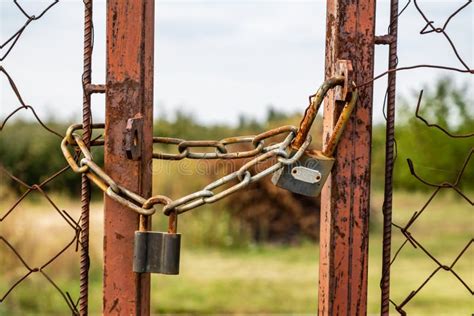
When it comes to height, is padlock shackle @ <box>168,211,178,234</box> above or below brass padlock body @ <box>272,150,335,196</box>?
below

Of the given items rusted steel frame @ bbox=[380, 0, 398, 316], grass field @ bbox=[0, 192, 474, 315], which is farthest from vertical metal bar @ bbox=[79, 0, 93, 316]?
grass field @ bbox=[0, 192, 474, 315]

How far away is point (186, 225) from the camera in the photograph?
5859 mm

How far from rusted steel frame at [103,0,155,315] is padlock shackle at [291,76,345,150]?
0.56 ft

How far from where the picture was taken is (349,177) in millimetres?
806

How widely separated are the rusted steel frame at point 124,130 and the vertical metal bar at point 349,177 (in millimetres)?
212

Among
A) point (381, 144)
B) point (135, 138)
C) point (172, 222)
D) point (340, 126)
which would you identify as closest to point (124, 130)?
point (135, 138)

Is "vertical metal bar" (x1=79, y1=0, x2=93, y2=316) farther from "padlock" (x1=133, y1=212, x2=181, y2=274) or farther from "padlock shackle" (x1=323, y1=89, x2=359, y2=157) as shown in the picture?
"padlock shackle" (x1=323, y1=89, x2=359, y2=157)

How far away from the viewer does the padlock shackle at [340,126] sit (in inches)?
30.9

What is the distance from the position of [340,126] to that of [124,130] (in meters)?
0.25

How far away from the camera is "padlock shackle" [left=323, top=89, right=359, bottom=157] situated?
0.78m

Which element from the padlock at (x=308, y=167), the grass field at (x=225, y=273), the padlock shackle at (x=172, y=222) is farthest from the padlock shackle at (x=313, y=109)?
the grass field at (x=225, y=273)

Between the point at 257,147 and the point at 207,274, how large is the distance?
410cm

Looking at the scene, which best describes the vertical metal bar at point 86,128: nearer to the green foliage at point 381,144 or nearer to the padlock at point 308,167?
the padlock at point 308,167

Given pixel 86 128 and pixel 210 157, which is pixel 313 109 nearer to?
pixel 210 157
